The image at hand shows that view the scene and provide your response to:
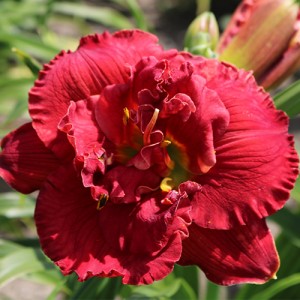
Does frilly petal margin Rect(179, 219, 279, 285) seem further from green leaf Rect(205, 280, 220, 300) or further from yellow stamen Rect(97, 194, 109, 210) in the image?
green leaf Rect(205, 280, 220, 300)

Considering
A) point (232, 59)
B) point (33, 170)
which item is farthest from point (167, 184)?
point (232, 59)

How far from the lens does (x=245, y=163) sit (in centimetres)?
68

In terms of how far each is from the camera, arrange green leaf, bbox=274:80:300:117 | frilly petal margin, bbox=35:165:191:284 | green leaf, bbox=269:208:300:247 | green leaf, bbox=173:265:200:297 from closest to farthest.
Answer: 1. frilly petal margin, bbox=35:165:191:284
2. green leaf, bbox=274:80:300:117
3. green leaf, bbox=269:208:300:247
4. green leaf, bbox=173:265:200:297

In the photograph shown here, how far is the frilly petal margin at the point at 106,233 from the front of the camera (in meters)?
0.65

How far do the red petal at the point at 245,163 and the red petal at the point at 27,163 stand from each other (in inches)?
7.6

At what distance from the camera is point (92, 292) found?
3.07 ft

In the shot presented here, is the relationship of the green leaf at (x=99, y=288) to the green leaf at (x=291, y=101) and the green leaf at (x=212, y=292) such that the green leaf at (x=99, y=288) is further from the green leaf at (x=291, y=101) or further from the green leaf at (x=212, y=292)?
the green leaf at (x=291, y=101)

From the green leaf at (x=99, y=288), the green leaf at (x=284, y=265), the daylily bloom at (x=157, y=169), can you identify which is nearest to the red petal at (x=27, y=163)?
the daylily bloom at (x=157, y=169)

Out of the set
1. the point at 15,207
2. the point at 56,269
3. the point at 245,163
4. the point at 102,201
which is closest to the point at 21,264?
the point at 56,269

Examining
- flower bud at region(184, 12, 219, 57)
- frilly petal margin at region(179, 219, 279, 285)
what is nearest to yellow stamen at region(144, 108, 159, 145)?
frilly petal margin at region(179, 219, 279, 285)

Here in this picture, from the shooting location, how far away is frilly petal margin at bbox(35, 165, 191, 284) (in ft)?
2.12

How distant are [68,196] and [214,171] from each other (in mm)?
174

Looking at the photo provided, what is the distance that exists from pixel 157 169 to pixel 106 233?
100 millimetres

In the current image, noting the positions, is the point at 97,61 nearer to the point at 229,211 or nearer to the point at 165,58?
the point at 165,58
